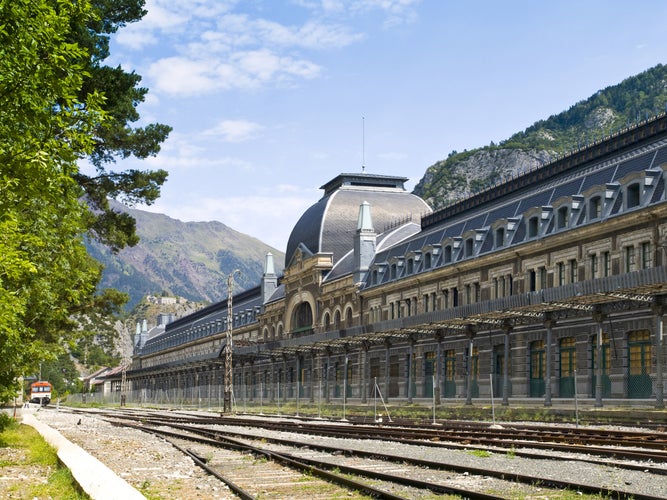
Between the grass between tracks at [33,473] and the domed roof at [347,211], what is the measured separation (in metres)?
53.8

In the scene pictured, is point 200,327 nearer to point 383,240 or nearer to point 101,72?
point 383,240

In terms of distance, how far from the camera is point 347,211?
84.1 metres

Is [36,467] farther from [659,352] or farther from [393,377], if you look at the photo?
[393,377]

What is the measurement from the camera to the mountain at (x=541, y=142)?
493ft

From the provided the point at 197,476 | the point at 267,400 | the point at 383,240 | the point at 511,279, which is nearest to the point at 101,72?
the point at 197,476

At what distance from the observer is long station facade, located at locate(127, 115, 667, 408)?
39.1 meters

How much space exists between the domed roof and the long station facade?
0.48 ft

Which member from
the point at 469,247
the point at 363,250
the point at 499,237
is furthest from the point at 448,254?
the point at 363,250

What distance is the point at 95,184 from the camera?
37250 millimetres

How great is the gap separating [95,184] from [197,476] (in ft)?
73.8

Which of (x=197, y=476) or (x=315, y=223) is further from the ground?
(x=315, y=223)

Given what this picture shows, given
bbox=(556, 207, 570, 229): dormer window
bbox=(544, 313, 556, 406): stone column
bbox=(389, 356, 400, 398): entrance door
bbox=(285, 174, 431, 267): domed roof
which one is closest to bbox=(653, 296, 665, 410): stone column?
bbox=(544, 313, 556, 406): stone column

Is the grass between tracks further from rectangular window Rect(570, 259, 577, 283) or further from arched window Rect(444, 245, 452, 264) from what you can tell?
arched window Rect(444, 245, 452, 264)

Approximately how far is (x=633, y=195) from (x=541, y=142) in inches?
4859
